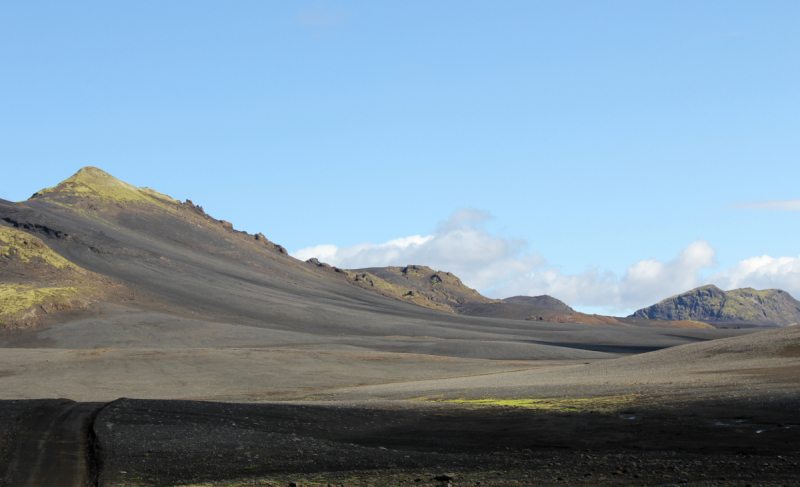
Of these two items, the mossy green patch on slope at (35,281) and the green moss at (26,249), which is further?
the green moss at (26,249)

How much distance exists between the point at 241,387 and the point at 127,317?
122 ft

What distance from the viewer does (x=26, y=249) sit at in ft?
277

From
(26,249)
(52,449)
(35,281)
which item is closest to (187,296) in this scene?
(35,281)

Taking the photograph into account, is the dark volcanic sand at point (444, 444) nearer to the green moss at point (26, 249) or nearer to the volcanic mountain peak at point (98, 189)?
the green moss at point (26, 249)

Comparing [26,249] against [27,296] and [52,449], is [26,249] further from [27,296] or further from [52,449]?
[52,449]

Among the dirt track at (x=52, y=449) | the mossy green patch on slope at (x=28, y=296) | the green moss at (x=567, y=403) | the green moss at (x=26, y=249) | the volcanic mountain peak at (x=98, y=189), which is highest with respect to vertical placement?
→ the volcanic mountain peak at (x=98, y=189)

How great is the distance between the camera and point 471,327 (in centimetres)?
9219

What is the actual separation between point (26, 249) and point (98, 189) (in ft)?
145

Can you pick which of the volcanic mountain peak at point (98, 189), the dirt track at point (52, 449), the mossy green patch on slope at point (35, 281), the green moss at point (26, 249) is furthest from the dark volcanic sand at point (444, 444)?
the volcanic mountain peak at point (98, 189)

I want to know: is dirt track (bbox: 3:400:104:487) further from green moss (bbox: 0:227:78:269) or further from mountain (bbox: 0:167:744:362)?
green moss (bbox: 0:227:78:269)

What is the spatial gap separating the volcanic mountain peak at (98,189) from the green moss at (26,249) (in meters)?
35.1

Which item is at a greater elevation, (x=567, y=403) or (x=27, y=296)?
(x=27, y=296)

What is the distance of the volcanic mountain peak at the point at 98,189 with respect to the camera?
122125mm

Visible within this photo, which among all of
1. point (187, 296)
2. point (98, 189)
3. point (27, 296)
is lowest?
point (27, 296)
